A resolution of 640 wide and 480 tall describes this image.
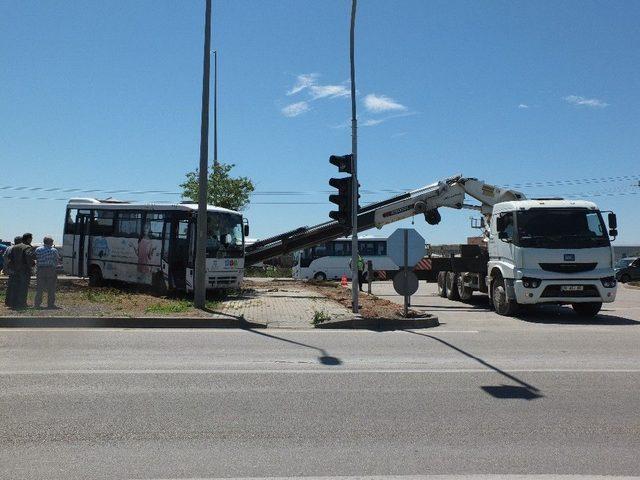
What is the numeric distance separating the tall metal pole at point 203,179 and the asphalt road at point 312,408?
4308 millimetres

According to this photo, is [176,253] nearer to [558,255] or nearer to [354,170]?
[354,170]

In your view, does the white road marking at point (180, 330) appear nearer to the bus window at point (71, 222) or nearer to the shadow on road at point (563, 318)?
the shadow on road at point (563, 318)

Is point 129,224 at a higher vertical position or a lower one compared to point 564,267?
higher

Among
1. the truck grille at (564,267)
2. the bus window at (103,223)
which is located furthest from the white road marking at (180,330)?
the bus window at (103,223)

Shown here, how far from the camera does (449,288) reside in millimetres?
21688

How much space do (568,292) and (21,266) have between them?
11948 mm

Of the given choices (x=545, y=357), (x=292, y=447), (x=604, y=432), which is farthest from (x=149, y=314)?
(x=604, y=432)

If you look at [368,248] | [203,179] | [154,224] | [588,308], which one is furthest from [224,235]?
[368,248]

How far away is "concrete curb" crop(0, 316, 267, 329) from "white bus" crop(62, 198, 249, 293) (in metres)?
5.62

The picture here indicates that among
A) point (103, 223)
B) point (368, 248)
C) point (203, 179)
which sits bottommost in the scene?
point (103, 223)

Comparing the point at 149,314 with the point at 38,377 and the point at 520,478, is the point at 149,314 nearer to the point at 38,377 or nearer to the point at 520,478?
the point at 38,377

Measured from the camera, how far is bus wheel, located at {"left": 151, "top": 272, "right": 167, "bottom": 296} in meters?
18.5

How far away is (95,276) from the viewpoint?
21422 millimetres

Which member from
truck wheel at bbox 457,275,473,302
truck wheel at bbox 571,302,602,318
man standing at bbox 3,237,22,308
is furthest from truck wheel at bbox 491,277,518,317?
man standing at bbox 3,237,22,308
